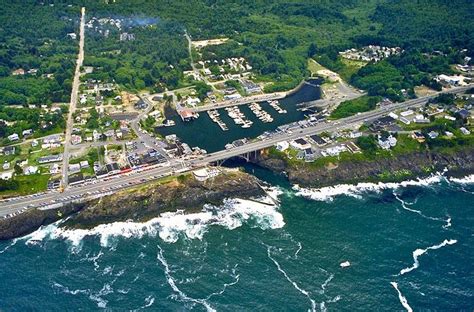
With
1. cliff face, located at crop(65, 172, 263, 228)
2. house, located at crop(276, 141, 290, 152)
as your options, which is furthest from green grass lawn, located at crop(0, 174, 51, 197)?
house, located at crop(276, 141, 290, 152)

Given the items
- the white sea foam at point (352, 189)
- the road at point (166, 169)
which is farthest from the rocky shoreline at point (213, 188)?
the road at point (166, 169)

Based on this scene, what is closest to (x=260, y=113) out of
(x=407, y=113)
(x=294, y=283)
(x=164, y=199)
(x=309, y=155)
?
(x=309, y=155)

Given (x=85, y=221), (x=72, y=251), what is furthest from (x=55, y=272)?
(x=85, y=221)

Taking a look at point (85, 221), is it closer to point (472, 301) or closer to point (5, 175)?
point (5, 175)

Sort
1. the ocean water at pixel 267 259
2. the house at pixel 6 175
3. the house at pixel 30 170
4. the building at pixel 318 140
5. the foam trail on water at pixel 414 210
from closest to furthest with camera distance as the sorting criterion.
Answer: the ocean water at pixel 267 259 < the foam trail on water at pixel 414 210 < the house at pixel 6 175 < the house at pixel 30 170 < the building at pixel 318 140

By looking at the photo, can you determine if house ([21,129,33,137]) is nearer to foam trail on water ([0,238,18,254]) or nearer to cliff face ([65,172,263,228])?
cliff face ([65,172,263,228])

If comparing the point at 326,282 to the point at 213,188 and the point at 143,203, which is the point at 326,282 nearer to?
the point at 213,188

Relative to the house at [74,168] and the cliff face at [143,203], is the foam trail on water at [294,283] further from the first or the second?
the house at [74,168]
